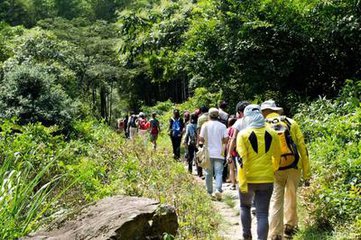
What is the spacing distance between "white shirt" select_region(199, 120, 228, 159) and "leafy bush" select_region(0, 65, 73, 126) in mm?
5604

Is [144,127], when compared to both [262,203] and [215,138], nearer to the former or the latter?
[215,138]

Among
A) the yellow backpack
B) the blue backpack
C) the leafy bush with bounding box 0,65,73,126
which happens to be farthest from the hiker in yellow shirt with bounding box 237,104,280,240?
the leafy bush with bounding box 0,65,73,126

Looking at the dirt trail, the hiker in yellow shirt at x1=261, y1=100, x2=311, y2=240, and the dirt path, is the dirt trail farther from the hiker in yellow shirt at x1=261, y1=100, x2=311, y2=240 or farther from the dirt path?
the hiker in yellow shirt at x1=261, y1=100, x2=311, y2=240

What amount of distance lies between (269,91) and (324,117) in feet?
12.0

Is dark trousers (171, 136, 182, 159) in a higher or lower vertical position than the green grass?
higher

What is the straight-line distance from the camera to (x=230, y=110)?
1506 cm

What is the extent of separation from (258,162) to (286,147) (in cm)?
66

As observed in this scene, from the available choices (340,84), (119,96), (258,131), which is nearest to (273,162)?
(258,131)

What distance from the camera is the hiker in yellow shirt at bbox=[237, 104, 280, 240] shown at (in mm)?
5059

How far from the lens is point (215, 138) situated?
8.12 metres

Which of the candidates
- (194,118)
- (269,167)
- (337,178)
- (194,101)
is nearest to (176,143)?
(194,118)

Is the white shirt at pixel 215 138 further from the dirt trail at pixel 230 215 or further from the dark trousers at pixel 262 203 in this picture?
the dark trousers at pixel 262 203

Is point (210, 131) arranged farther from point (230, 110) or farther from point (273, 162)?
point (230, 110)

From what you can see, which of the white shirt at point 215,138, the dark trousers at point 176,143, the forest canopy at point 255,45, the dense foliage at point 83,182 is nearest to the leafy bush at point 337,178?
the dense foliage at point 83,182
